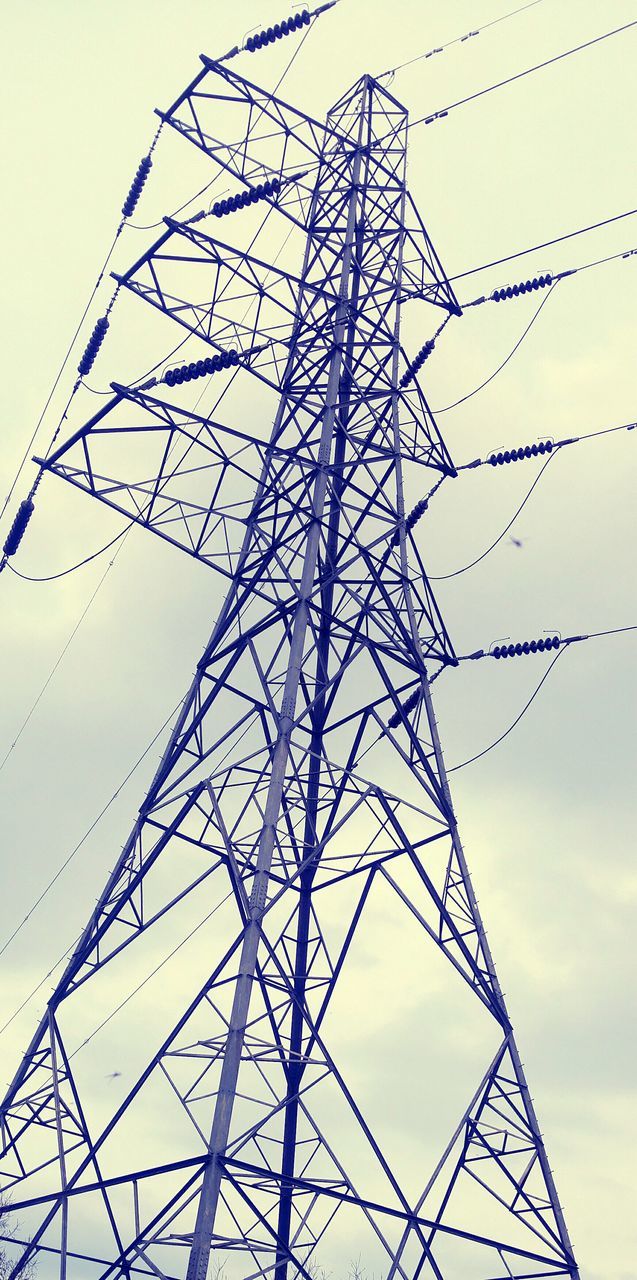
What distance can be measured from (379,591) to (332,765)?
3.72m

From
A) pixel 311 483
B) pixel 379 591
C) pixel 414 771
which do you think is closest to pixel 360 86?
pixel 311 483

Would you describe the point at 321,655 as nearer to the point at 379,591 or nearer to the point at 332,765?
the point at 379,591

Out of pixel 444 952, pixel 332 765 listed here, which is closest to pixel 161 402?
pixel 332 765

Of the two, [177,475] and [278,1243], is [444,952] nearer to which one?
[278,1243]

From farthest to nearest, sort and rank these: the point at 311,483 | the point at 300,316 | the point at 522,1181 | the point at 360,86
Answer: the point at 360,86 < the point at 300,316 < the point at 311,483 < the point at 522,1181

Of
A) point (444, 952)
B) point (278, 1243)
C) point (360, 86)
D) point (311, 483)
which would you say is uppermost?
point (360, 86)

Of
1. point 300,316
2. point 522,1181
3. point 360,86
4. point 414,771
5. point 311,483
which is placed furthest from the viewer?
point 360,86

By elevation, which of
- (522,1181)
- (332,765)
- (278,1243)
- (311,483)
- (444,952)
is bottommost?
(278,1243)

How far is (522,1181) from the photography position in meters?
20.9

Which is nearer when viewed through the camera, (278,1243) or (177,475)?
(278,1243)

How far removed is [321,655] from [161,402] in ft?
17.3

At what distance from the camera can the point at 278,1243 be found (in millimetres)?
20969

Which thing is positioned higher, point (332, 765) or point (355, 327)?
point (355, 327)

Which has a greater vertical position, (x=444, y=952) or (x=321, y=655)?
(x=321, y=655)
